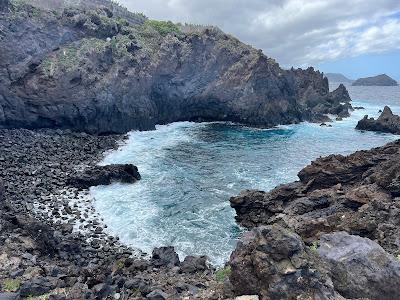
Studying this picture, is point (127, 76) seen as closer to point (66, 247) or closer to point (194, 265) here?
point (66, 247)

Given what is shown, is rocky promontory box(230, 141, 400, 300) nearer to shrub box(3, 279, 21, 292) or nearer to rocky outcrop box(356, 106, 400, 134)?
shrub box(3, 279, 21, 292)

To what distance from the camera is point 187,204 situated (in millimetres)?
32344

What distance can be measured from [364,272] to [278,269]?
2.51 meters

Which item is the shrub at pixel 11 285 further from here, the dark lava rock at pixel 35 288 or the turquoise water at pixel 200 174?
the turquoise water at pixel 200 174

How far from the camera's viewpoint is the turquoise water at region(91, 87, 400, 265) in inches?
1062

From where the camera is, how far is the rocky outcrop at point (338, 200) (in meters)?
21.4

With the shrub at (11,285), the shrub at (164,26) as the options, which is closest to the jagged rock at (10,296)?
the shrub at (11,285)

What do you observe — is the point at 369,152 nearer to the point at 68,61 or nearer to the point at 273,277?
the point at 273,277

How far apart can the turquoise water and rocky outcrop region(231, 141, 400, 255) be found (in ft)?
9.36

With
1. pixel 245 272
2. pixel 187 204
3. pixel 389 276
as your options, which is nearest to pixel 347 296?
pixel 389 276

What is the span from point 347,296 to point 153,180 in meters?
29.2

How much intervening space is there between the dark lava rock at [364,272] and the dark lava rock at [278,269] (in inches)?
28.1

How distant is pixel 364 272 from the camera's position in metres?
10.9

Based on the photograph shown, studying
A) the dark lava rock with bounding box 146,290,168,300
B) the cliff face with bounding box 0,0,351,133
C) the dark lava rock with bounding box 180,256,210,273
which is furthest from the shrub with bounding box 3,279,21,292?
the cliff face with bounding box 0,0,351,133
